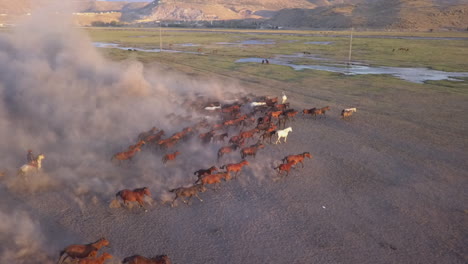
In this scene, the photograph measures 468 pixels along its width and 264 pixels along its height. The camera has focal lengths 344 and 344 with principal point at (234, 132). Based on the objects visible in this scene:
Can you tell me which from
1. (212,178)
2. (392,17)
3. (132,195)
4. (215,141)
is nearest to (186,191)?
(212,178)

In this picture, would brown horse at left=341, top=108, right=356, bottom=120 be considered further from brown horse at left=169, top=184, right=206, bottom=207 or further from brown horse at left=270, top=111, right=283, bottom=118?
brown horse at left=169, top=184, right=206, bottom=207

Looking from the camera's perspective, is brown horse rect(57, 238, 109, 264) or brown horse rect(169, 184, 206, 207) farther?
brown horse rect(169, 184, 206, 207)

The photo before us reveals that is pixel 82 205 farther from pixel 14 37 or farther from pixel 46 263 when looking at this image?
pixel 14 37

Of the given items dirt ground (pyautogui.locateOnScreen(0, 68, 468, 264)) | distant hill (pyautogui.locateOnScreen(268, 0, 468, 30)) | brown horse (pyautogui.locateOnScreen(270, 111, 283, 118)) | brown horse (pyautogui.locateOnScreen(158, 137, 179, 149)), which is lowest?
dirt ground (pyautogui.locateOnScreen(0, 68, 468, 264))

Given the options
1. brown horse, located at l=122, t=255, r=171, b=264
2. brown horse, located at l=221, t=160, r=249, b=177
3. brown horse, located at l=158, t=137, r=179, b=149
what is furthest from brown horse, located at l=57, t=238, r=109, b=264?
brown horse, located at l=158, t=137, r=179, b=149

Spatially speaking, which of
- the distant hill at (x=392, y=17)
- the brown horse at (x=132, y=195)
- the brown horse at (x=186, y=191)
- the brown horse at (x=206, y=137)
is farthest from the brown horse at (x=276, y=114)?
the distant hill at (x=392, y=17)

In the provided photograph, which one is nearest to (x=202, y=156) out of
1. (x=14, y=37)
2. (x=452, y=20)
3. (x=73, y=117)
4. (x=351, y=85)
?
(x=73, y=117)
